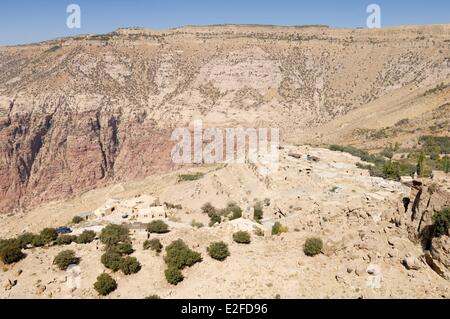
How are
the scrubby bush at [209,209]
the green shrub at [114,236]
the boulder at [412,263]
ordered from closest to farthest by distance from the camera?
the boulder at [412,263] → the green shrub at [114,236] → the scrubby bush at [209,209]

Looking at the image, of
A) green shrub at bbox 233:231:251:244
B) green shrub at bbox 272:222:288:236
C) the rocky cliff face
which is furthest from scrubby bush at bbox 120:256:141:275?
the rocky cliff face

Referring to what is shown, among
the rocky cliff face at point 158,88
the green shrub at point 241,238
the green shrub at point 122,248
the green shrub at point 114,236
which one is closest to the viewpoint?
the green shrub at point 122,248

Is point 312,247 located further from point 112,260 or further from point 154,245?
point 112,260

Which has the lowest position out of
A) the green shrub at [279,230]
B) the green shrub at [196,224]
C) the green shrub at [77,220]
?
the green shrub at [77,220]

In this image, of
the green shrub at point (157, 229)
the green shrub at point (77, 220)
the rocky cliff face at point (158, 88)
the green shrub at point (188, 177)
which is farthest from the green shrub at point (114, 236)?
the rocky cliff face at point (158, 88)

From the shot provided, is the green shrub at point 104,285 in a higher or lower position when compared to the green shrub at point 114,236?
lower

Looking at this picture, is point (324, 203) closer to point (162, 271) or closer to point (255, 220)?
point (255, 220)

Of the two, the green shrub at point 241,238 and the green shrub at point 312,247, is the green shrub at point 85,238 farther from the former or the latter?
the green shrub at point 312,247

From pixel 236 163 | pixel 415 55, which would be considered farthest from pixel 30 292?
pixel 415 55

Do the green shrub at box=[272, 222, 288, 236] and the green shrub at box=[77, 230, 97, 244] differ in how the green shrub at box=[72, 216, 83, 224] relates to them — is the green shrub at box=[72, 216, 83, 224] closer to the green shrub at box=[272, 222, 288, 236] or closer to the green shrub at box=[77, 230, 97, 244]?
the green shrub at box=[77, 230, 97, 244]
